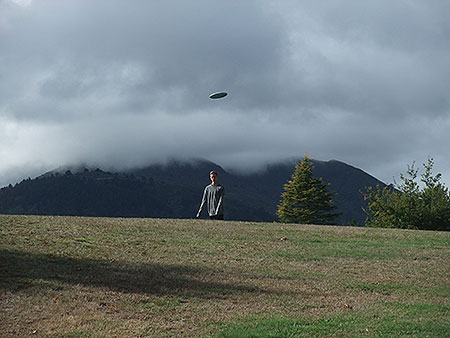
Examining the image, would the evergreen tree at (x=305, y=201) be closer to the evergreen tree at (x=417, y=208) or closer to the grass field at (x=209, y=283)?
the evergreen tree at (x=417, y=208)

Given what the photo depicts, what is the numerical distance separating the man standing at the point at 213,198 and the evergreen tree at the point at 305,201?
43686 millimetres

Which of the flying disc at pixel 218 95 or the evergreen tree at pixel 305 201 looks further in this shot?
the evergreen tree at pixel 305 201

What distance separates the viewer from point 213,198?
82.1 feet

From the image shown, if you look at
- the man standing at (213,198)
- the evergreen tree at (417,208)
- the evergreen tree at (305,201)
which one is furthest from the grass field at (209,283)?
the evergreen tree at (305,201)

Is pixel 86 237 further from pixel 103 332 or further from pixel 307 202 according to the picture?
pixel 307 202

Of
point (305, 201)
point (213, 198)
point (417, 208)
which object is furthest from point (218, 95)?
point (305, 201)

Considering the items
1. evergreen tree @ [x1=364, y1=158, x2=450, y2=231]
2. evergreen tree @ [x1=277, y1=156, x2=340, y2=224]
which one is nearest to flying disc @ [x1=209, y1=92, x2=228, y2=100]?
evergreen tree @ [x1=364, y1=158, x2=450, y2=231]

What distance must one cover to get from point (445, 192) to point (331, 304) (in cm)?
3514

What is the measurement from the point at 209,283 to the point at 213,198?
11.6 meters

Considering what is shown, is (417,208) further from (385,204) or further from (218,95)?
(218,95)

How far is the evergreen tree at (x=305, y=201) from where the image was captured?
6881 cm

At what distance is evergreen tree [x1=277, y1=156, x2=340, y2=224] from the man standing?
43686 mm

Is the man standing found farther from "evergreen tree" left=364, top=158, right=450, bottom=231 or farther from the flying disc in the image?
"evergreen tree" left=364, top=158, right=450, bottom=231

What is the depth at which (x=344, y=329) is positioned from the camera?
10180mm
